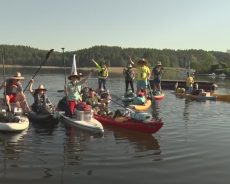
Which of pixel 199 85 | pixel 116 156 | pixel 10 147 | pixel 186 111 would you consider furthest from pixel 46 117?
pixel 199 85

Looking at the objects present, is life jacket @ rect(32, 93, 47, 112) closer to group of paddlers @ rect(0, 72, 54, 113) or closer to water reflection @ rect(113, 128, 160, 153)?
group of paddlers @ rect(0, 72, 54, 113)

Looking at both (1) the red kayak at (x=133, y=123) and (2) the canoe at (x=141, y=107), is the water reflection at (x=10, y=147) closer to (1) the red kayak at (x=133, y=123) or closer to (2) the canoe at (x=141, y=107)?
(1) the red kayak at (x=133, y=123)

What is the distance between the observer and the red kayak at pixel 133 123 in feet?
49.4

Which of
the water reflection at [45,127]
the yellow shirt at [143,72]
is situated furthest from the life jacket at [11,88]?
the yellow shirt at [143,72]

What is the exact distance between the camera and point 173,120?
1923cm

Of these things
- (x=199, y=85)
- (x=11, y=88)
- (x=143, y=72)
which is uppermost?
(x=143, y=72)

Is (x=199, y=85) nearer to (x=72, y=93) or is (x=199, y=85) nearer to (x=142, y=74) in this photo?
(x=142, y=74)

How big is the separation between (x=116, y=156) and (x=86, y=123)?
4.04 m

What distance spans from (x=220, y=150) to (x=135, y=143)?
112 inches

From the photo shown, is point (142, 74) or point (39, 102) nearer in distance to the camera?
point (39, 102)

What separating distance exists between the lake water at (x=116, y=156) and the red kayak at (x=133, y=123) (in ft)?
0.88

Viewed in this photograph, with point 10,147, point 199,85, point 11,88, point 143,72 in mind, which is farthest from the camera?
point 199,85

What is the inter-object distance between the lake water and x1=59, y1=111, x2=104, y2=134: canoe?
0.24 metres

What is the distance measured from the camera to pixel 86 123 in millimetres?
15727
